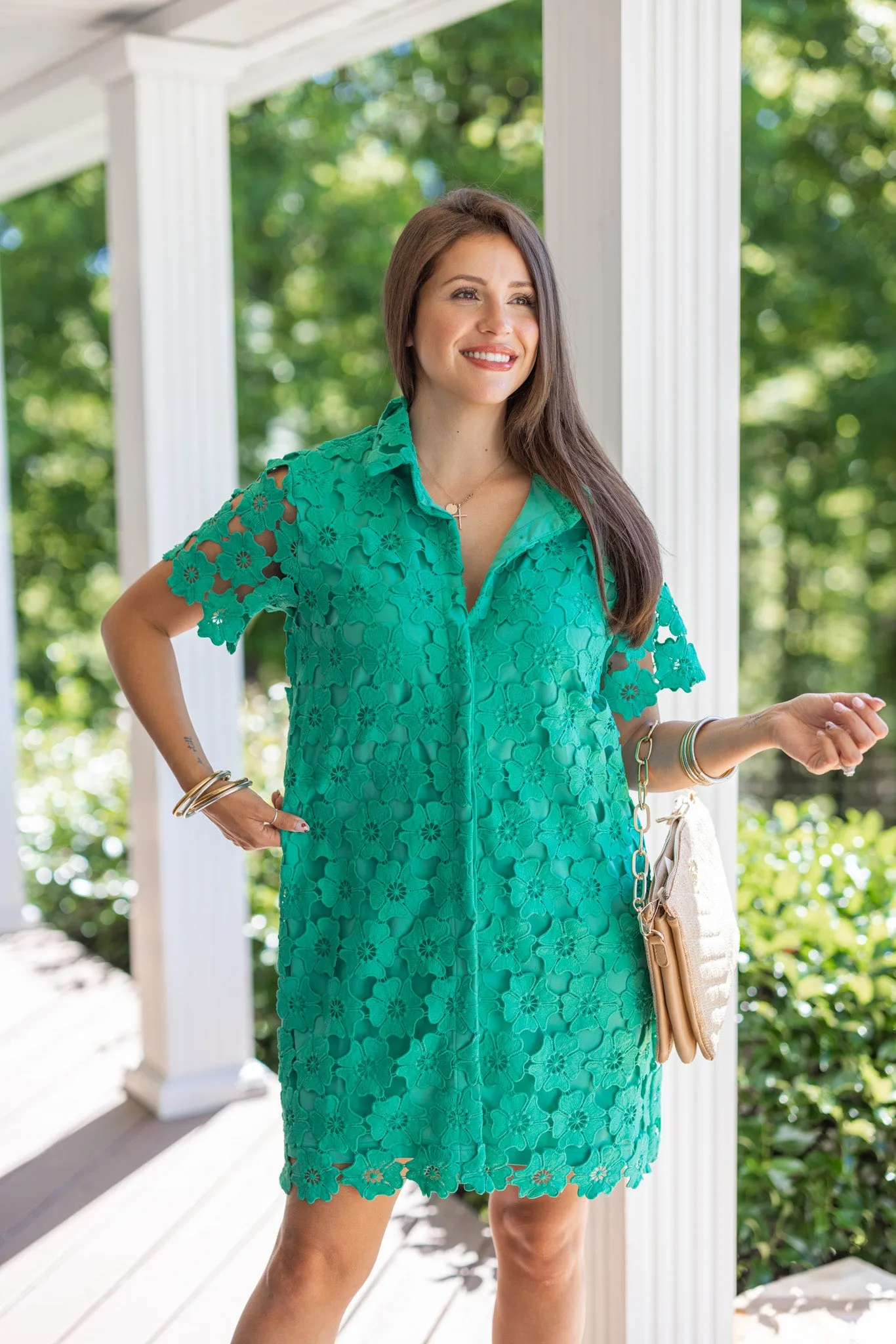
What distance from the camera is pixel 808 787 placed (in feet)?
39.2

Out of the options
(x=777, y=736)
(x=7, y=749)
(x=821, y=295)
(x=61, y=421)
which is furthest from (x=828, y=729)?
(x=61, y=421)

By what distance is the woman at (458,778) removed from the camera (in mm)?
1820

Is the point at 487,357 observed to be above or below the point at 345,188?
below

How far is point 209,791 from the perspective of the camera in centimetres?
199

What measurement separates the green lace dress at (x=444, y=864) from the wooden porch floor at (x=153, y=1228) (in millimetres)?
1206

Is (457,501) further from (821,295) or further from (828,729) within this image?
(821,295)

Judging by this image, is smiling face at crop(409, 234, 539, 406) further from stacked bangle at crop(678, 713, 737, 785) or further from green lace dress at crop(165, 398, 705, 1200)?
stacked bangle at crop(678, 713, 737, 785)

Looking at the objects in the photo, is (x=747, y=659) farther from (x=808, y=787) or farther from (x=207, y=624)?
(x=207, y=624)

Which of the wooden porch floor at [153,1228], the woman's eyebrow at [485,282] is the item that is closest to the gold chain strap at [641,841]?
the woman's eyebrow at [485,282]

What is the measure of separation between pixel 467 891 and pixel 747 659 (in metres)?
14.3

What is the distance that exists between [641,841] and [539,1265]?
0.61 metres

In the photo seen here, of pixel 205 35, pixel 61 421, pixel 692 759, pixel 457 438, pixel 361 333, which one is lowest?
pixel 692 759

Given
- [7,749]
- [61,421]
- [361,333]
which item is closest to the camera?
[7,749]

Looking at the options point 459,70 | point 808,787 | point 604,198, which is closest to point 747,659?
point 808,787
